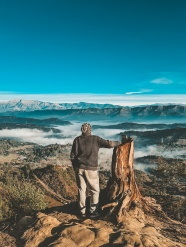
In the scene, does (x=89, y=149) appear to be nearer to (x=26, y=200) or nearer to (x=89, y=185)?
(x=89, y=185)

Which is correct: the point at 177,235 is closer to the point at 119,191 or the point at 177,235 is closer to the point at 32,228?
the point at 119,191

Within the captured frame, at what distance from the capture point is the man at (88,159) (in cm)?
1380

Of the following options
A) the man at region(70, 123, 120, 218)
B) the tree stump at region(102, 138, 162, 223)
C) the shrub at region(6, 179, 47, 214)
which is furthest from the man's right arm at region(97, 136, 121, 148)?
the shrub at region(6, 179, 47, 214)

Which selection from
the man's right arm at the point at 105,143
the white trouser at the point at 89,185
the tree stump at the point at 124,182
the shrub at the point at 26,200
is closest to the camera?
the man's right arm at the point at 105,143

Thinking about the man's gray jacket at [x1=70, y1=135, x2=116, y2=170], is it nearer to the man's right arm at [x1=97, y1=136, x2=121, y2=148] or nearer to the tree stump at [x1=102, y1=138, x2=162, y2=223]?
the man's right arm at [x1=97, y1=136, x2=121, y2=148]

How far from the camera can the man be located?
13.8 meters

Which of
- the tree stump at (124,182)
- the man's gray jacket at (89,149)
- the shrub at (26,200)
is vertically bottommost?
the shrub at (26,200)

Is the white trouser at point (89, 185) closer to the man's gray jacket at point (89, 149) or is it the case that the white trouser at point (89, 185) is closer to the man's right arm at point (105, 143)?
the man's gray jacket at point (89, 149)

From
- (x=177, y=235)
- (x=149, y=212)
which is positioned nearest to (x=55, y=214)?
(x=149, y=212)

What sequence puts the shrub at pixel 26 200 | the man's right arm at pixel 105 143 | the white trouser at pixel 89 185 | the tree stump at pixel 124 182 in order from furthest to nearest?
the shrub at pixel 26 200, the tree stump at pixel 124 182, the white trouser at pixel 89 185, the man's right arm at pixel 105 143

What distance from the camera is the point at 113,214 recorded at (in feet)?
44.7

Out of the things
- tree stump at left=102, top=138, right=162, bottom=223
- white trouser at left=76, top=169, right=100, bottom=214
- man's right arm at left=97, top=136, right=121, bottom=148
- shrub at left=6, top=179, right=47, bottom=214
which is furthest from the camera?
shrub at left=6, top=179, right=47, bottom=214

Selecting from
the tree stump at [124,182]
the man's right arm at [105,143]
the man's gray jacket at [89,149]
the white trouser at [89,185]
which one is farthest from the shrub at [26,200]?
the man's right arm at [105,143]

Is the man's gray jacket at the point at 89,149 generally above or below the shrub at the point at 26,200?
above
